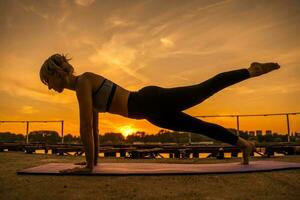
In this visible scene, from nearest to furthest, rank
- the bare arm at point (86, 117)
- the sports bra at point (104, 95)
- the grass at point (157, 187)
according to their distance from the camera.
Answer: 1. the grass at point (157, 187)
2. the bare arm at point (86, 117)
3. the sports bra at point (104, 95)

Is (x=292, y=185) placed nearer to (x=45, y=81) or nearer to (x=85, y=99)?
(x=85, y=99)

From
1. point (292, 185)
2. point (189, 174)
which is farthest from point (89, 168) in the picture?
point (292, 185)

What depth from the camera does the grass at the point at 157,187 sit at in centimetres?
194

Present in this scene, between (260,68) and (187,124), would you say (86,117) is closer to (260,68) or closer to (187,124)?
(187,124)

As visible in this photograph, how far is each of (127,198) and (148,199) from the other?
0.13 meters

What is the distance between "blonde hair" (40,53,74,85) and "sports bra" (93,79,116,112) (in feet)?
1.20

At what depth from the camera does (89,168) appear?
299 centimetres

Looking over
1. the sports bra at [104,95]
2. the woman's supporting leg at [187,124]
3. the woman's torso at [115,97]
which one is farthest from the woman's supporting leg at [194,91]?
the sports bra at [104,95]

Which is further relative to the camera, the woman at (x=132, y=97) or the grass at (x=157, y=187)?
the woman at (x=132, y=97)

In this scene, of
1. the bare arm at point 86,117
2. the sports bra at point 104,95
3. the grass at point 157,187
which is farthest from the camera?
the sports bra at point 104,95

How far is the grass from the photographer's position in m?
1.94

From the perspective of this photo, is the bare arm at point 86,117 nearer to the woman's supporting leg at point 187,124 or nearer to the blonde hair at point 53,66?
the blonde hair at point 53,66

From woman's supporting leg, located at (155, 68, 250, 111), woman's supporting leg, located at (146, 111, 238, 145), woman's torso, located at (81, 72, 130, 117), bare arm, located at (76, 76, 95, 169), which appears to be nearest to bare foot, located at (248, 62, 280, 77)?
woman's supporting leg, located at (155, 68, 250, 111)

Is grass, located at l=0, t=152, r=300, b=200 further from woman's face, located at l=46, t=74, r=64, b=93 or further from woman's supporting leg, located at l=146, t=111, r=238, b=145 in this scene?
woman's face, located at l=46, t=74, r=64, b=93
